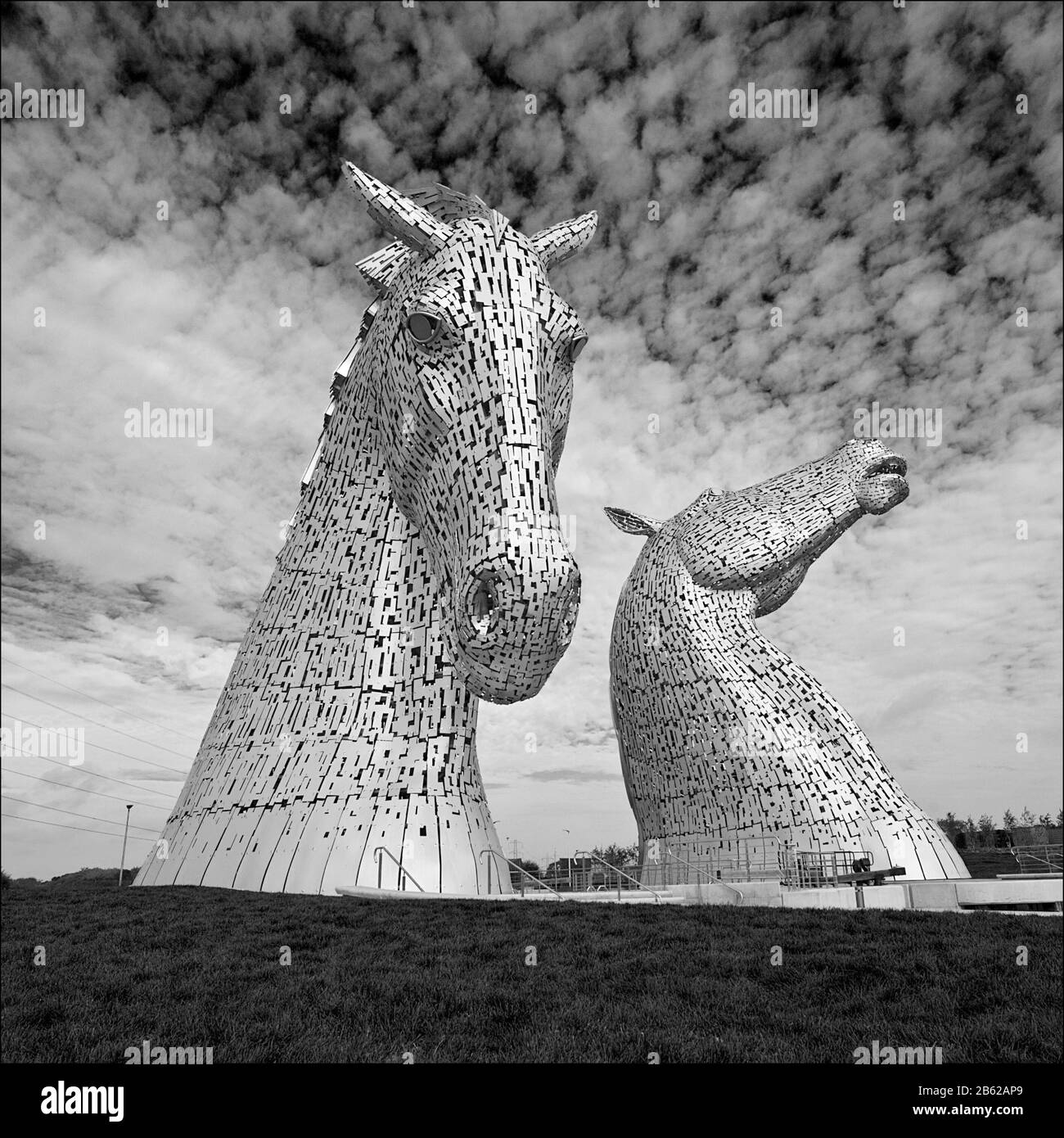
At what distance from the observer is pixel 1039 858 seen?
69.1 feet

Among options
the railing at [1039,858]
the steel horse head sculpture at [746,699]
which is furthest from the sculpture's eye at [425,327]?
the railing at [1039,858]

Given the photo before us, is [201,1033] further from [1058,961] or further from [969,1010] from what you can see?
[1058,961]

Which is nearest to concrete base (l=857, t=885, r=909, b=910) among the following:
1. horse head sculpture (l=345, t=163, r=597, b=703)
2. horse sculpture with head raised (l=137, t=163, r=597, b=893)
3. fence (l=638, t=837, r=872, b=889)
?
fence (l=638, t=837, r=872, b=889)

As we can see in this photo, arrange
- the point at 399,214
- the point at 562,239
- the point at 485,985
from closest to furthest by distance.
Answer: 1. the point at 485,985
2. the point at 399,214
3. the point at 562,239

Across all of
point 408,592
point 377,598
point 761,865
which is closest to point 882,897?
point 761,865

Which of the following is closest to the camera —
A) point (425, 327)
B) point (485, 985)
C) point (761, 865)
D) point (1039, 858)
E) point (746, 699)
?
point (485, 985)

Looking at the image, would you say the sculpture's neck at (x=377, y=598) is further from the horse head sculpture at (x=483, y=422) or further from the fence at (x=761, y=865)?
the fence at (x=761, y=865)

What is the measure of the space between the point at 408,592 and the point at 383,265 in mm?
2939

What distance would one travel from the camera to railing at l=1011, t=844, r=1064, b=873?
18.8m

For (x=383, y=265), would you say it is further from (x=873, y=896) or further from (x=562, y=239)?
(x=873, y=896)

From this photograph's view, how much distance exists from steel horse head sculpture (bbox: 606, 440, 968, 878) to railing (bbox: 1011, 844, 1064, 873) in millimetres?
7579

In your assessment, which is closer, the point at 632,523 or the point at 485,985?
the point at 485,985

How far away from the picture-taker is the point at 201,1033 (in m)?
3.84

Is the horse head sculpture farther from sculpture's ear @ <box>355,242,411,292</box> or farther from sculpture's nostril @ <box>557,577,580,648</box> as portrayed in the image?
sculpture's ear @ <box>355,242,411,292</box>
